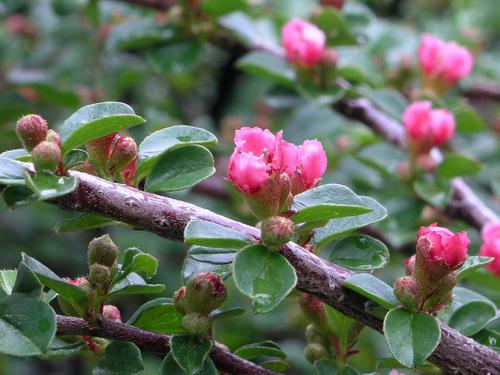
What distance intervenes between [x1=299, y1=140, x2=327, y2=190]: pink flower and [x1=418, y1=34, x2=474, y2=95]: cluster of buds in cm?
96

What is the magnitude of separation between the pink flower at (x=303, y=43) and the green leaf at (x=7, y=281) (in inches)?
34.7

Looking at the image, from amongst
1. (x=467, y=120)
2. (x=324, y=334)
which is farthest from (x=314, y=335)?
(x=467, y=120)

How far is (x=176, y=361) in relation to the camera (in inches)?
32.0

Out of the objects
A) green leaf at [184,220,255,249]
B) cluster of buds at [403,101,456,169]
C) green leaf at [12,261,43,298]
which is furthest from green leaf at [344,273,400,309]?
cluster of buds at [403,101,456,169]

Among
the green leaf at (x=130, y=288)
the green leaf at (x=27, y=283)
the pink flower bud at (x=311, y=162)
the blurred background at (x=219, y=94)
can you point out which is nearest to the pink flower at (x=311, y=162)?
the pink flower bud at (x=311, y=162)

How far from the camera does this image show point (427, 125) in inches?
59.0

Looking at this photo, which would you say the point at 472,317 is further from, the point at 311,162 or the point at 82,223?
the point at 82,223

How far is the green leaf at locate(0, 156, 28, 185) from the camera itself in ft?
2.48


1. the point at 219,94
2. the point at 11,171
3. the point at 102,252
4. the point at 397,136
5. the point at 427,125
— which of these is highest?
the point at 11,171

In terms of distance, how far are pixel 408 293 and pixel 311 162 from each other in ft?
0.60

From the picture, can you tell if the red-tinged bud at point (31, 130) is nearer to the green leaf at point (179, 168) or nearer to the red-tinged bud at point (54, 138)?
the red-tinged bud at point (54, 138)

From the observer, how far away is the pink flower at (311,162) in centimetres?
89

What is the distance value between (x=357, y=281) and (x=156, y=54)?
110 cm

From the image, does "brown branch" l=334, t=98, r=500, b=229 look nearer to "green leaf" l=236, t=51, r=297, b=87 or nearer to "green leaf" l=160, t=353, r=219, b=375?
"green leaf" l=236, t=51, r=297, b=87
